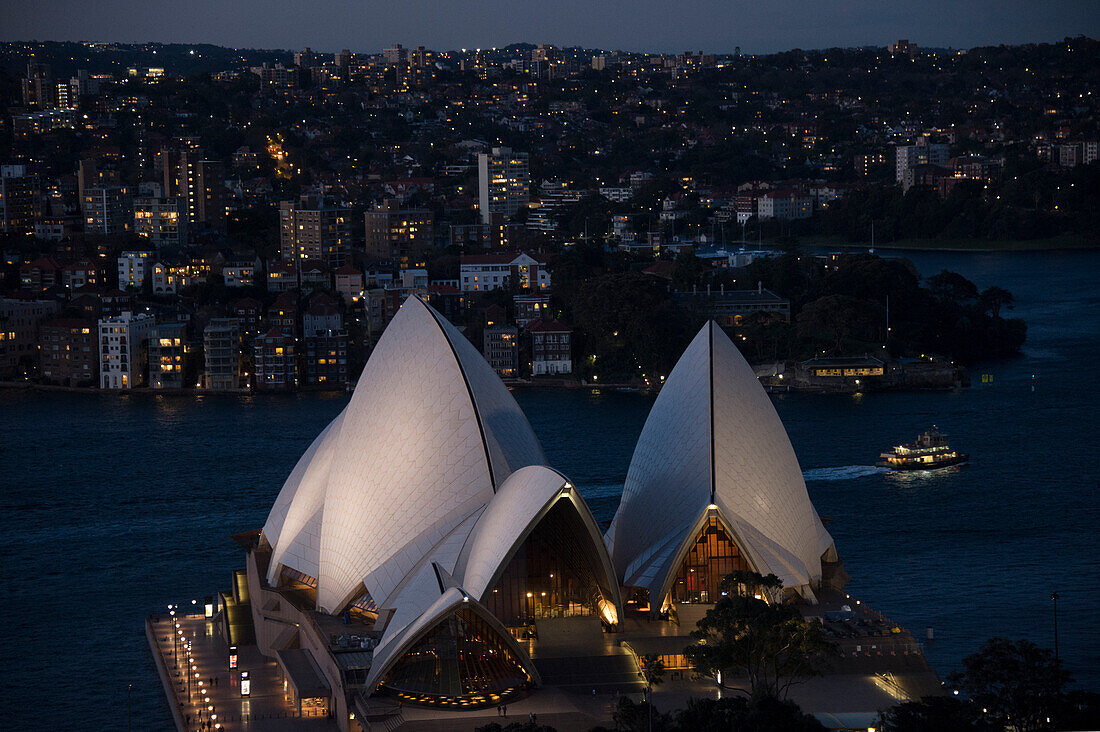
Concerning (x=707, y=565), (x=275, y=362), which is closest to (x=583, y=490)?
(x=707, y=565)

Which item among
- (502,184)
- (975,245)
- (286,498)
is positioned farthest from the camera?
(502,184)

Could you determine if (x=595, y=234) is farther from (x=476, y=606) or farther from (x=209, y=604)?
(x=476, y=606)

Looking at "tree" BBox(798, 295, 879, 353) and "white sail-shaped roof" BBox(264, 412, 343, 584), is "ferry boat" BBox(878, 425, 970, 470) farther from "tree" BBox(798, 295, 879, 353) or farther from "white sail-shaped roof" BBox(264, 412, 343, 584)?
"white sail-shaped roof" BBox(264, 412, 343, 584)

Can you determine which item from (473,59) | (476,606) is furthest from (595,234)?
(473,59)

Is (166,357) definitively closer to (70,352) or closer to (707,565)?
(70,352)

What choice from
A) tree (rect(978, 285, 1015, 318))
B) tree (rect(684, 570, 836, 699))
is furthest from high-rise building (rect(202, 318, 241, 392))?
tree (rect(684, 570, 836, 699))
